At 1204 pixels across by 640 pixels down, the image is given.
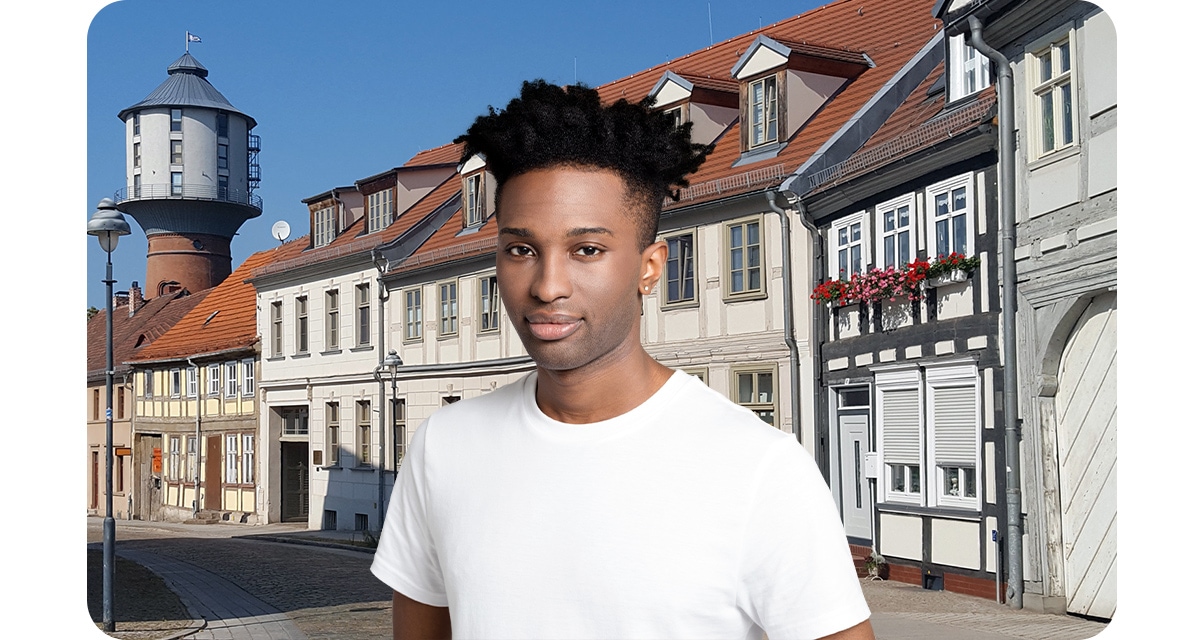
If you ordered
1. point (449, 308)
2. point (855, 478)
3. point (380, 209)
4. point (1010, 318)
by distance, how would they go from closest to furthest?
point (1010, 318) → point (855, 478) → point (449, 308) → point (380, 209)

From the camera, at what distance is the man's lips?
3.96 feet

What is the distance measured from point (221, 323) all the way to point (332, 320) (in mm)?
490

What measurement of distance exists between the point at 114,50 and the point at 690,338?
2.53 m

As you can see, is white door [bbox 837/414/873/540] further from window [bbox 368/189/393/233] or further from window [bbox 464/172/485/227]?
window [bbox 368/189/393/233]

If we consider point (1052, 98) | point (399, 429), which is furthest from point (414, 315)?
point (1052, 98)

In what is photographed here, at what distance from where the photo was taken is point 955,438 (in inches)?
170

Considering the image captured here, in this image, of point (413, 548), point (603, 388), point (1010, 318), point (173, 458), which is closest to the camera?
point (603, 388)

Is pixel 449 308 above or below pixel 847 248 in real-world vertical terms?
below

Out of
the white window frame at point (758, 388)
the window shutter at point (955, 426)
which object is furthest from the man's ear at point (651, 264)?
the window shutter at point (955, 426)

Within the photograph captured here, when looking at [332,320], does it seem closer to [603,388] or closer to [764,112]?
[764,112]

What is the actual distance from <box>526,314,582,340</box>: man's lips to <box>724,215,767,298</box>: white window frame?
10.9 ft

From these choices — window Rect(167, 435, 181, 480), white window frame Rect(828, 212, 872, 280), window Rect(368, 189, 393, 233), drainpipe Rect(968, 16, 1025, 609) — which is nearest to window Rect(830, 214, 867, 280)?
white window frame Rect(828, 212, 872, 280)

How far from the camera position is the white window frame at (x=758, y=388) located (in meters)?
4.34

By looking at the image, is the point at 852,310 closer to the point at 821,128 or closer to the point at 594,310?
the point at 821,128
